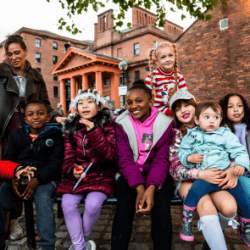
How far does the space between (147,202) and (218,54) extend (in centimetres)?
1616

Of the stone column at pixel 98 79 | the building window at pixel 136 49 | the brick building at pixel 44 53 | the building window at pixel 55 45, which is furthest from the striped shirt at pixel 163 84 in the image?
the building window at pixel 55 45

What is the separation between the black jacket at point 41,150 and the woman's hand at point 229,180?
1.46 meters

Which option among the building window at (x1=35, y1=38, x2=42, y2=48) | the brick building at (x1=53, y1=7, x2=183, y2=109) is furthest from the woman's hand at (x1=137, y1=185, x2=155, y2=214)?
the building window at (x1=35, y1=38, x2=42, y2=48)

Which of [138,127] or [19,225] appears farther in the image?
[19,225]

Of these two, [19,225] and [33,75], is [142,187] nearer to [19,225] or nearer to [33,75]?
[33,75]

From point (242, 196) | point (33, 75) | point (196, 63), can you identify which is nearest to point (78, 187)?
point (242, 196)

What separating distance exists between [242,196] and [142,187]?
30.9 inches

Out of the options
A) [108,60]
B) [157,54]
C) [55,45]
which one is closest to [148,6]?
[157,54]

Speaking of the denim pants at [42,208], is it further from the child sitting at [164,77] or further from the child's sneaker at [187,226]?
the child sitting at [164,77]

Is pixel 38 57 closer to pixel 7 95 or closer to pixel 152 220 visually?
pixel 7 95

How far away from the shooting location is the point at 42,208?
300 centimetres

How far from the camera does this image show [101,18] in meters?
49.6

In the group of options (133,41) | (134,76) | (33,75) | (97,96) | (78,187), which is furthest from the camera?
(133,41)

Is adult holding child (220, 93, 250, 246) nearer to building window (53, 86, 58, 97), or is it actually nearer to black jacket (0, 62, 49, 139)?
black jacket (0, 62, 49, 139)
